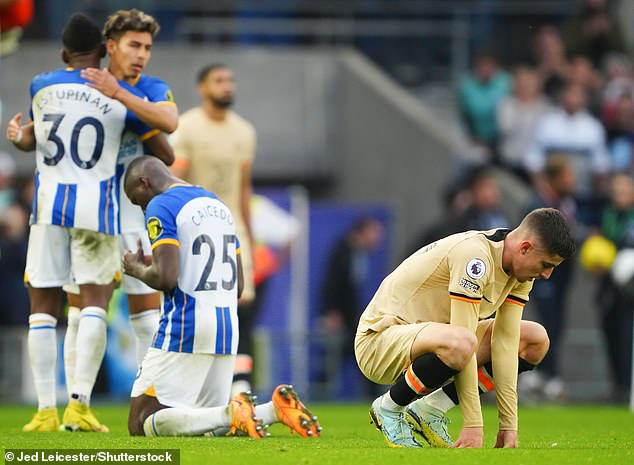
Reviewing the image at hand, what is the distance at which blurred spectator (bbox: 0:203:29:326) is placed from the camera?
15789 mm

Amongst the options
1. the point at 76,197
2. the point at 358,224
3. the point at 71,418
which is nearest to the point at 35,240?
the point at 76,197

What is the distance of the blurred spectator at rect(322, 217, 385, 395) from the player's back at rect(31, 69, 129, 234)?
7990 millimetres

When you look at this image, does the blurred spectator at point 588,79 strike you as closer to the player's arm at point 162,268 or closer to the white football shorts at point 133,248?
the white football shorts at point 133,248

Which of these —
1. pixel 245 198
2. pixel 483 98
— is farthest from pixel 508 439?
pixel 483 98

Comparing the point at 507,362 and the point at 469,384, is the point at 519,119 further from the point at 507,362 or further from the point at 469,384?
the point at 469,384

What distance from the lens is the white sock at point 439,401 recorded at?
8109 mm

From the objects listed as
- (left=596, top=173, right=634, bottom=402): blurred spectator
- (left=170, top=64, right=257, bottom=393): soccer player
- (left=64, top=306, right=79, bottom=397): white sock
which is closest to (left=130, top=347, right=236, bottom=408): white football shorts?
(left=64, top=306, right=79, bottom=397): white sock

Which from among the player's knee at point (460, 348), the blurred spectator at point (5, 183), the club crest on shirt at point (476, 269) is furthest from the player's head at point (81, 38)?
the blurred spectator at point (5, 183)

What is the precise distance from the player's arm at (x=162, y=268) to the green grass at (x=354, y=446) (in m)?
0.79

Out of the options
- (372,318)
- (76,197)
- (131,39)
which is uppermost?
(131,39)

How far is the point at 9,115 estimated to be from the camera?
19.0m

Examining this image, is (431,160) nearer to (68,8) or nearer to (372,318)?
(68,8)

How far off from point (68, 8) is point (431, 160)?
4.74 m

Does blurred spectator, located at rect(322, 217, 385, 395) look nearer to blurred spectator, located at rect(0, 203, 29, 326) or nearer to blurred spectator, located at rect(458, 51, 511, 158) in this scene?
blurred spectator, located at rect(458, 51, 511, 158)
